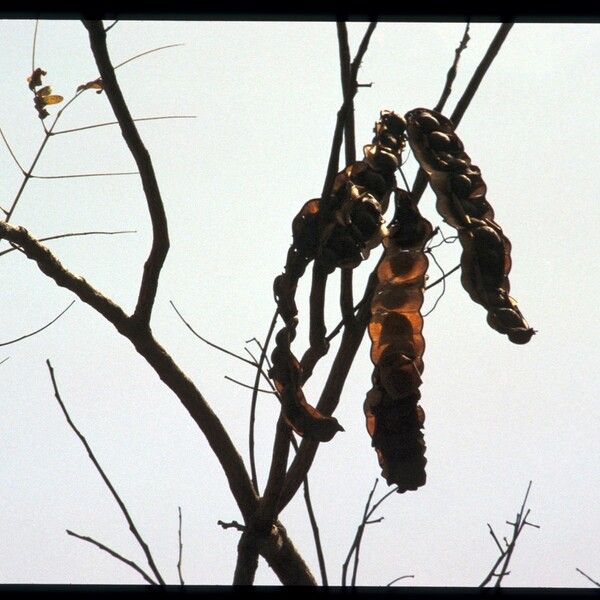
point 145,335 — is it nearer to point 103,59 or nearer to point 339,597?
point 103,59

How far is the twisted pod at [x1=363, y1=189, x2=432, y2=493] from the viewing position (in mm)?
1049

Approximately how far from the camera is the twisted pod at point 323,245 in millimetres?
1095

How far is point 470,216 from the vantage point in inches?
44.5

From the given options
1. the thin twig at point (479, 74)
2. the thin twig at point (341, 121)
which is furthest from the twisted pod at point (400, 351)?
the thin twig at point (479, 74)

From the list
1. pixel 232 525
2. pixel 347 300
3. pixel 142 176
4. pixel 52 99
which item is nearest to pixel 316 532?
pixel 232 525

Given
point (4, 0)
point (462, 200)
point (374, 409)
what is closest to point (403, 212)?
point (462, 200)

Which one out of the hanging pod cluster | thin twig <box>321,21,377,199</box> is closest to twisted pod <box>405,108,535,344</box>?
the hanging pod cluster

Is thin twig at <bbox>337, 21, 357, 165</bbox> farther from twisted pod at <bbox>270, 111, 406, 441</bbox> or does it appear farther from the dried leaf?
the dried leaf

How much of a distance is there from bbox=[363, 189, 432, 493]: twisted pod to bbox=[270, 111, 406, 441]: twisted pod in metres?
0.04

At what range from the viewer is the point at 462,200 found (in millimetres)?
1142

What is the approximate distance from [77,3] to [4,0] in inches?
2.9

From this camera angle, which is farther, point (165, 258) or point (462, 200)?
point (165, 258)

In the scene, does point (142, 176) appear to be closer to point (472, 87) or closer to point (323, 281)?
→ point (323, 281)

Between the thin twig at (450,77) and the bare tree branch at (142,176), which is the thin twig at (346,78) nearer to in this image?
the thin twig at (450,77)
